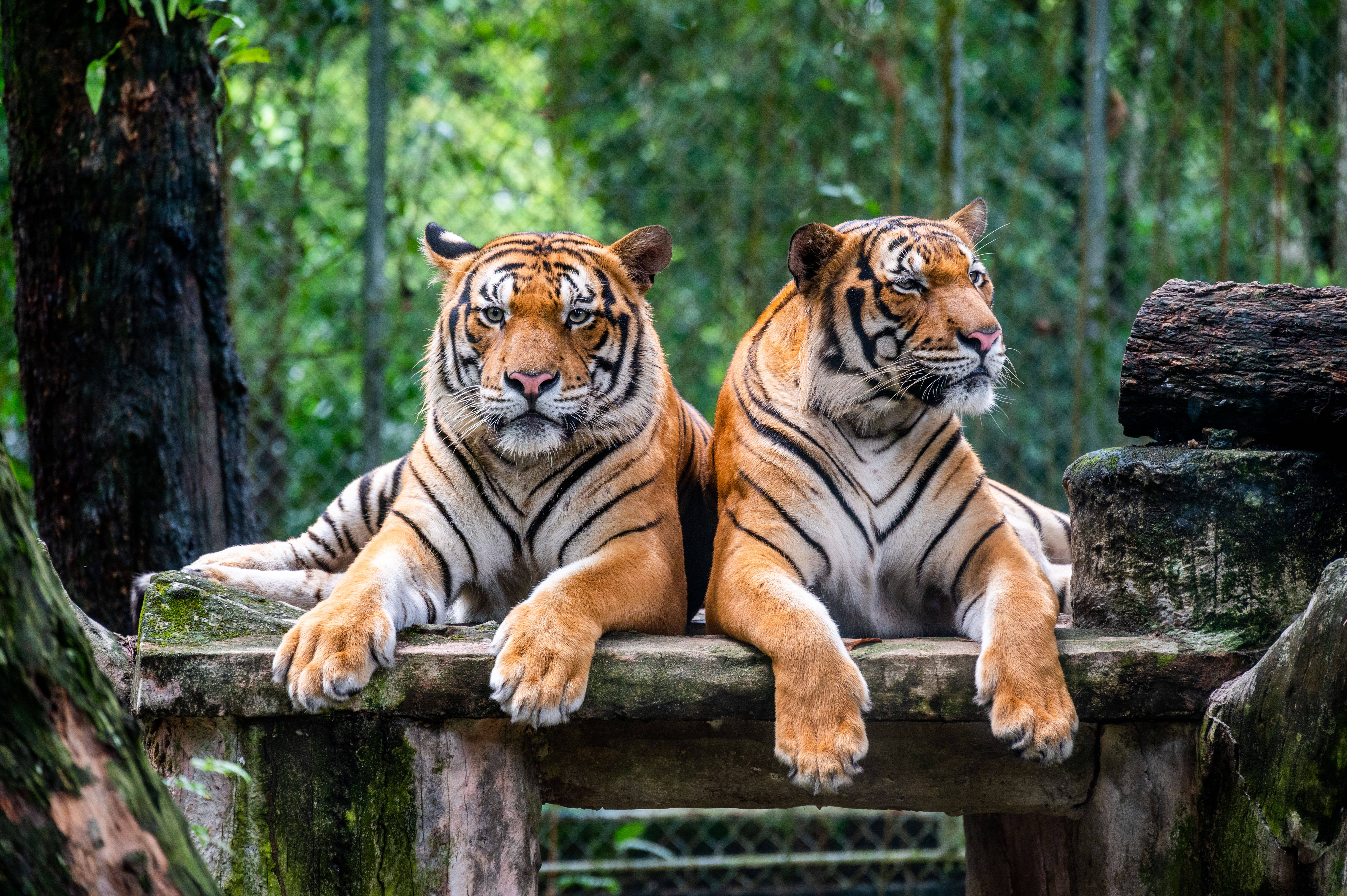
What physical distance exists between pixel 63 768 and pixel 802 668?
1.26m

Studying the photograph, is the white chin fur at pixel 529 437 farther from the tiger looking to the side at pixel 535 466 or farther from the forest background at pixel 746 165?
the forest background at pixel 746 165

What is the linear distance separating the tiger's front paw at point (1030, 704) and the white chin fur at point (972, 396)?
23.4 inches

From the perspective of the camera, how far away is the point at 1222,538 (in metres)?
2.26

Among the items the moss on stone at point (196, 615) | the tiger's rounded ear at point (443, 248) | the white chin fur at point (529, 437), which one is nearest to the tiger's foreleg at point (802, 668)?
the white chin fur at point (529, 437)

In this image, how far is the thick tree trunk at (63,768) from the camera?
108cm

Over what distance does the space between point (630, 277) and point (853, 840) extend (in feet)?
13.1

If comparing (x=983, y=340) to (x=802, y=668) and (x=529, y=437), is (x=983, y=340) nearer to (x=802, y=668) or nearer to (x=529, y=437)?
(x=802, y=668)

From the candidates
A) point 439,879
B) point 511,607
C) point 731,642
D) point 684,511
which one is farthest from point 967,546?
point 439,879

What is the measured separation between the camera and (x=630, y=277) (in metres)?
2.85

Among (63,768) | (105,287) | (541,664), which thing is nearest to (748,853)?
(541,664)

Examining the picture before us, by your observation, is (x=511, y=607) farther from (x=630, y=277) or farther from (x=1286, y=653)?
(x=1286, y=653)

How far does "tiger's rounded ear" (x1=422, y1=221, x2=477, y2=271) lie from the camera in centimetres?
290

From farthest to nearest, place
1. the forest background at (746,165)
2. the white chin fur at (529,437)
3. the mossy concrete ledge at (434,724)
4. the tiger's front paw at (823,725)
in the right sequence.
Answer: the forest background at (746,165)
the white chin fur at (529,437)
the mossy concrete ledge at (434,724)
the tiger's front paw at (823,725)

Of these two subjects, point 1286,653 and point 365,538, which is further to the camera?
point 365,538
